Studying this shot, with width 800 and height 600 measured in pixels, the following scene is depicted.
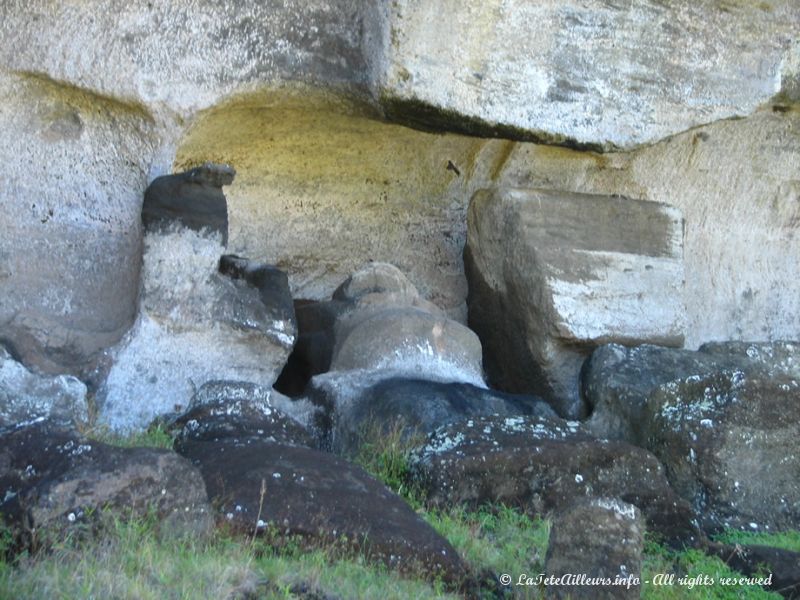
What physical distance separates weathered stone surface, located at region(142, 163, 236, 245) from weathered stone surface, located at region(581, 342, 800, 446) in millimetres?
2177

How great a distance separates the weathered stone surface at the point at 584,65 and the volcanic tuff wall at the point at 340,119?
0.01 metres

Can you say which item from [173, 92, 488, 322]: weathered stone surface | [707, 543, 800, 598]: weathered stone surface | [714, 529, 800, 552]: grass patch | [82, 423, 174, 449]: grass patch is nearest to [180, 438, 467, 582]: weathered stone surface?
[82, 423, 174, 449]: grass patch

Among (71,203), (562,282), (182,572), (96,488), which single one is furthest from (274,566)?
(562,282)

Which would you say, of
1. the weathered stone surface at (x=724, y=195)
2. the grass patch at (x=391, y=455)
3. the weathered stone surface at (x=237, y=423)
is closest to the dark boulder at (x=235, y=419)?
the weathered stone surface at (x=237, y=423)

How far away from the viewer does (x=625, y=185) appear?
938cm

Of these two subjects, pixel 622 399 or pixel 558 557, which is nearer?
pixel 558 557

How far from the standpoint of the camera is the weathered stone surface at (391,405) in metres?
6.94

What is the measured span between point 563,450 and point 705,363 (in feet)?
7.06

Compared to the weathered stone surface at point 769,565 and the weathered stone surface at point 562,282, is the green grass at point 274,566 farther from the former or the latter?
the weathered stone surface at point 562,282

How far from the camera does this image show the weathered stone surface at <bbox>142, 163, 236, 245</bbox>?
24.5 feet

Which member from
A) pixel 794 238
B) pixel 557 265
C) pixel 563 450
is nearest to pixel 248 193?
pixel 557 265

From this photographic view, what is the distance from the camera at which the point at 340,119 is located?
839cm

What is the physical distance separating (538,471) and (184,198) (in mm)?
2310

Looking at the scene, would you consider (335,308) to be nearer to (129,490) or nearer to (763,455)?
(763,455)
